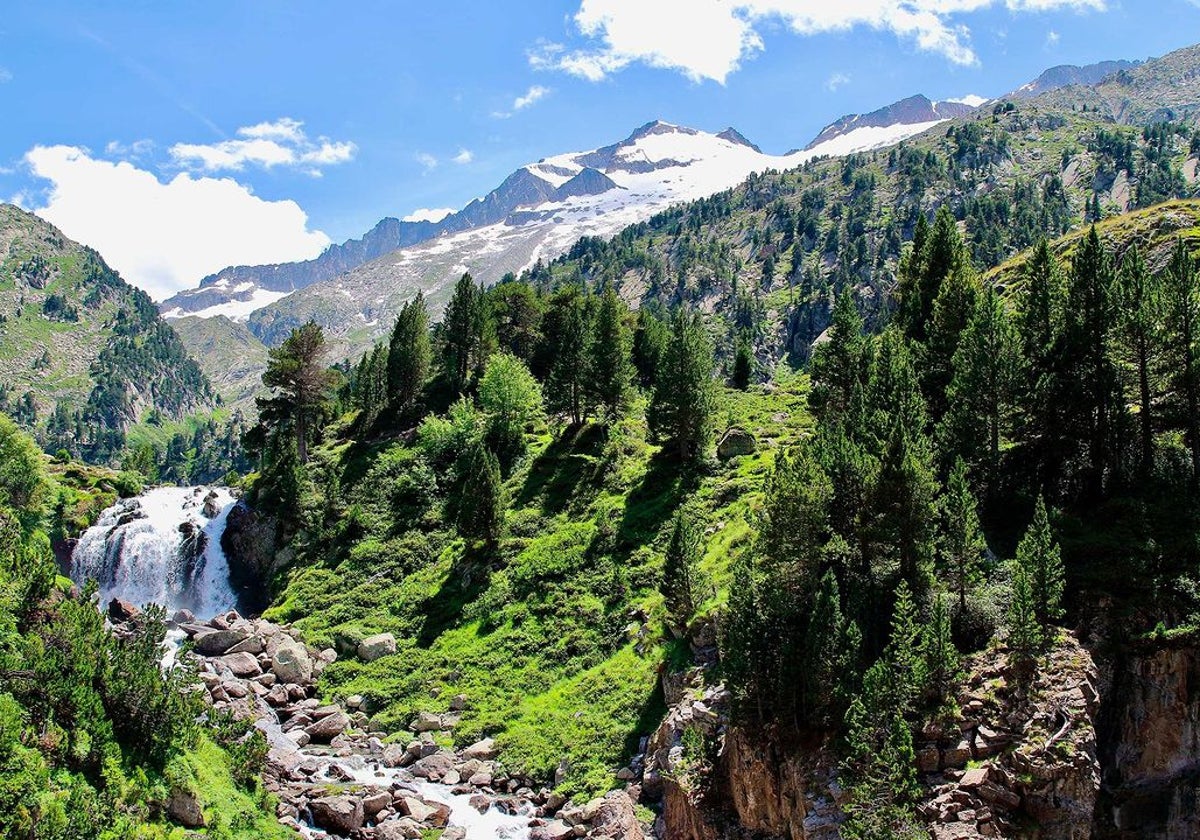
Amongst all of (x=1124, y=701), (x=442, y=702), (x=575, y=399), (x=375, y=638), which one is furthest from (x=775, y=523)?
(x=575, y=399)

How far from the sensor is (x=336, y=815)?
3803 centimetres

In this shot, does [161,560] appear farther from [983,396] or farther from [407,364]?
[983,396]

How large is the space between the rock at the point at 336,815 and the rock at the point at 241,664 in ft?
62.7

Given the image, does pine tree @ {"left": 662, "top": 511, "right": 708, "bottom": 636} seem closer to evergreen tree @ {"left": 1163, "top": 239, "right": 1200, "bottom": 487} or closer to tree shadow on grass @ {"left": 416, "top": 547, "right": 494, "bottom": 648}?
tree shadow on grass @ {"left": 416, "top": 547, "right": 494, "bottom": 648}

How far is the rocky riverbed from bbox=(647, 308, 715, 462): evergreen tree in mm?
31316

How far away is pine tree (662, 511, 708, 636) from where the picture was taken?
46.2 meters

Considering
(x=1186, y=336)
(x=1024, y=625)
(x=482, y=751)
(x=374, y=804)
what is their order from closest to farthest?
(x=1024, y=625), (x=374, y=804), (x=1186, y=336), (x=482, y=751)

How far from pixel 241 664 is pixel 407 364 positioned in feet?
154

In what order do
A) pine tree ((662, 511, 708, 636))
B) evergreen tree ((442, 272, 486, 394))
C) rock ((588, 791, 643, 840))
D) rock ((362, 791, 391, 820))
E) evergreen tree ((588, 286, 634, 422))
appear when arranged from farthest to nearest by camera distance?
evergreen tree ((442, 272, 486, 394)) < evergreen tree ((588, 286, 634, 422)) < pine tree ((662, 511, 708, 636)) < rock ((362, 791, 391, 820)) < rock ((588, 791, 643, 840))

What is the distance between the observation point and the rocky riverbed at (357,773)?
38281 millimetres

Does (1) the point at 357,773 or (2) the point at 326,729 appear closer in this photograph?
(1) the point at 357,773

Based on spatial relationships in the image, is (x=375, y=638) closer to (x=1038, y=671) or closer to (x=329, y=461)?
(x=329, y=461)

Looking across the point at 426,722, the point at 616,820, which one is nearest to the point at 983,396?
the point at 616,820

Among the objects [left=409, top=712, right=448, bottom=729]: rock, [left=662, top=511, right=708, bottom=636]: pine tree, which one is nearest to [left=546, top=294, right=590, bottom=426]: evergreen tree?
[left=662, top=511, right=708, bottom=636]: pine tree
